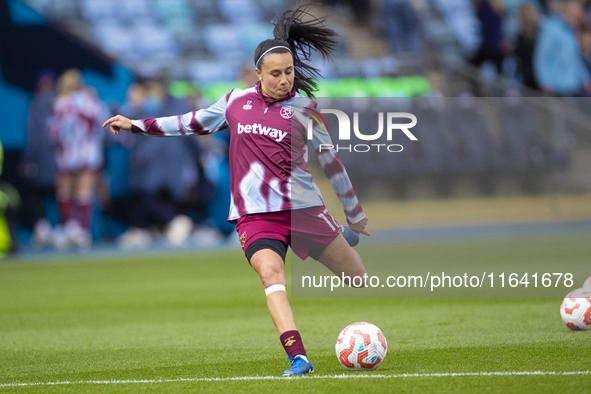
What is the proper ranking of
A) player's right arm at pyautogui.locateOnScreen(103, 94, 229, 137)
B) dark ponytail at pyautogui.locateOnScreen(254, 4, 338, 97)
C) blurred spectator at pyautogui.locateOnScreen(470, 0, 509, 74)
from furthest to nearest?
blurred spectator at pyautogui.locateOnScreen(470, 0, 509, 74) < dark ponytail at pyautogui.locateOnScreen(254, 4, 338, 97) < player's right arm at pyautogui.locateOnScreen(103, 94, 229, 137)

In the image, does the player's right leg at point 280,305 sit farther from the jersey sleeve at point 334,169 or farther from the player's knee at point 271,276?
the jersey sleeve at point 334,169

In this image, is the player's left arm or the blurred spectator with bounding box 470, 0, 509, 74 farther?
the blurred spectator with bounding box 470, 0, 509, 74

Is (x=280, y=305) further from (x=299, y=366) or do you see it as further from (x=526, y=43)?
(x=526, y=43)

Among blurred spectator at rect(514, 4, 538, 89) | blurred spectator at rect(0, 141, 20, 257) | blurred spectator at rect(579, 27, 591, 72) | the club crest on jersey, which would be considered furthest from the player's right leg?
blurred spectator at rect(579, 27, 591, 72)

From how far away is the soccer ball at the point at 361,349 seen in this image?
5.94 meters

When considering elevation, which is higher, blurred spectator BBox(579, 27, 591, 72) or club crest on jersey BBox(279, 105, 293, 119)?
blurred spectator BBox(579, 27, 591, 72)

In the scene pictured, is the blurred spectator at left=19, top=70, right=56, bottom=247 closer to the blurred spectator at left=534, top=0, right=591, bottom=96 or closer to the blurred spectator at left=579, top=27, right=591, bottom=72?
the blurred spectator at left=534, top=0, right=591, bottom=96

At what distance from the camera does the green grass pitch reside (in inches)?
222

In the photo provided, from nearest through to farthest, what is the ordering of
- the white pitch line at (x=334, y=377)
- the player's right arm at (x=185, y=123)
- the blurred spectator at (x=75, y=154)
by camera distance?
the white pitch line at (x=334, y=377) < the player's right arm at (x=185, y=123) < the blurred spectator at (x=75, y=154)

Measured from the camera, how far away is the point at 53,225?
18.4 meters

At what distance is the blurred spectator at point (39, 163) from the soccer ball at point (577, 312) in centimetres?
1244

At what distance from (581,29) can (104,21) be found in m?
11.0

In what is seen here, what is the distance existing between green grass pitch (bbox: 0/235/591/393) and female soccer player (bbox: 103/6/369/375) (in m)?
0.71

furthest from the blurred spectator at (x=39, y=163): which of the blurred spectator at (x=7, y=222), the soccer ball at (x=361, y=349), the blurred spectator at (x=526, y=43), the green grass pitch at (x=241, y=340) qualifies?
the soccer ball at (x=361, y=349)
